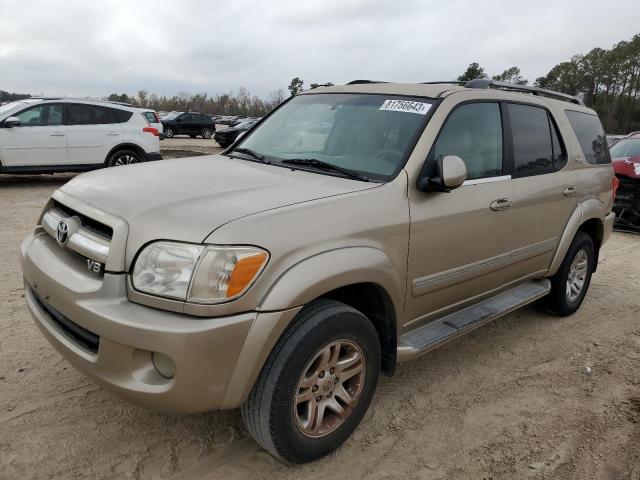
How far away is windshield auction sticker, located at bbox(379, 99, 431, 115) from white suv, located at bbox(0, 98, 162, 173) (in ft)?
27.6

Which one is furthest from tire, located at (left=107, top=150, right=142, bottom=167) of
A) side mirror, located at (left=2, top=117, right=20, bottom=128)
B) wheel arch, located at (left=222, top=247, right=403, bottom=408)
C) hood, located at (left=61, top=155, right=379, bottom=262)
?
wheel arch, located at (left=222, top=247, right=403, bottom=408)

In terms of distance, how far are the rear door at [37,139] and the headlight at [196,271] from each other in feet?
29.2

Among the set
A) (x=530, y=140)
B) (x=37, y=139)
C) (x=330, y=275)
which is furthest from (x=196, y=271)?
(x=37, y=139)

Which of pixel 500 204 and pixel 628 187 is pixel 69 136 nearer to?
pixel 500 204

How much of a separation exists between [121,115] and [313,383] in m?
9.57

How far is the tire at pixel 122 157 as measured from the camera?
10.3 meters

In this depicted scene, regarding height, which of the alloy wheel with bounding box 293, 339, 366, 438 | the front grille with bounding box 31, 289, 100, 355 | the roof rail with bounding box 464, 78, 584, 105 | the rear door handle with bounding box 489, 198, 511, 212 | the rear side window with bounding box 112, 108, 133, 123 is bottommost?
the alloy wheel with bounding box 293, 339, 366, 438

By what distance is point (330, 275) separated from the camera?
2.28 m

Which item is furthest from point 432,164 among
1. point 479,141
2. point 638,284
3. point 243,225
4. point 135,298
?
point 638,284

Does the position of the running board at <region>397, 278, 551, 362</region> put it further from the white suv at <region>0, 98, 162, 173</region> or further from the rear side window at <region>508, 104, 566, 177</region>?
the white suv at <region>0, 98, 162, 173</region>

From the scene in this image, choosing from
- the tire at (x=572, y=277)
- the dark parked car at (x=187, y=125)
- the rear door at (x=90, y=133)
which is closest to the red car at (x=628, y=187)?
the tire at (x=572, y=277)

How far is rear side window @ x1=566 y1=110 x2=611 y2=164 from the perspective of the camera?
4406 millimetres

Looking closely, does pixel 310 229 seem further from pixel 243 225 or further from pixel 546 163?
pixel 546 163

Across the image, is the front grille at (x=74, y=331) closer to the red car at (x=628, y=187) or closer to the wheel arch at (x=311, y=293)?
the wheel arch at (x=311, y=293)
